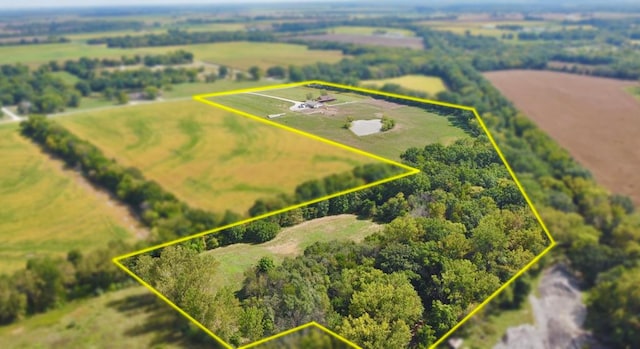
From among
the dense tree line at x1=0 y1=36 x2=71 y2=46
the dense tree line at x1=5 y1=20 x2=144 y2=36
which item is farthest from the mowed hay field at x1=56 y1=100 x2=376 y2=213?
the dense tree line at x1=5 y1=20 x2=144 y2=36

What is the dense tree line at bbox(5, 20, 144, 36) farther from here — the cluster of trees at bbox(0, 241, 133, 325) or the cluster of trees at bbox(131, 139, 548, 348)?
the cluster of trees at bbox(131, 139, 548, 348)

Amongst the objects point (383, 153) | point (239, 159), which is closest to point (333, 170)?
point (239, 159)

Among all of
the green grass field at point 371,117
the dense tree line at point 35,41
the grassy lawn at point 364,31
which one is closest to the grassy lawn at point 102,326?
the green grass field at point 371,117

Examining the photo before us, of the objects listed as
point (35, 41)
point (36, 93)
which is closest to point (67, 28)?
point (35, 41)

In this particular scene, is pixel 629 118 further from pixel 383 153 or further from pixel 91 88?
pixel 91 88

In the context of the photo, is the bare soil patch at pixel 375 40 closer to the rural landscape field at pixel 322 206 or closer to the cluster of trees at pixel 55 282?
the rural landscape field at pixel 322 206

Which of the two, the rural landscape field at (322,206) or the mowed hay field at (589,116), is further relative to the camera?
the mowed hay field at (589,116)
